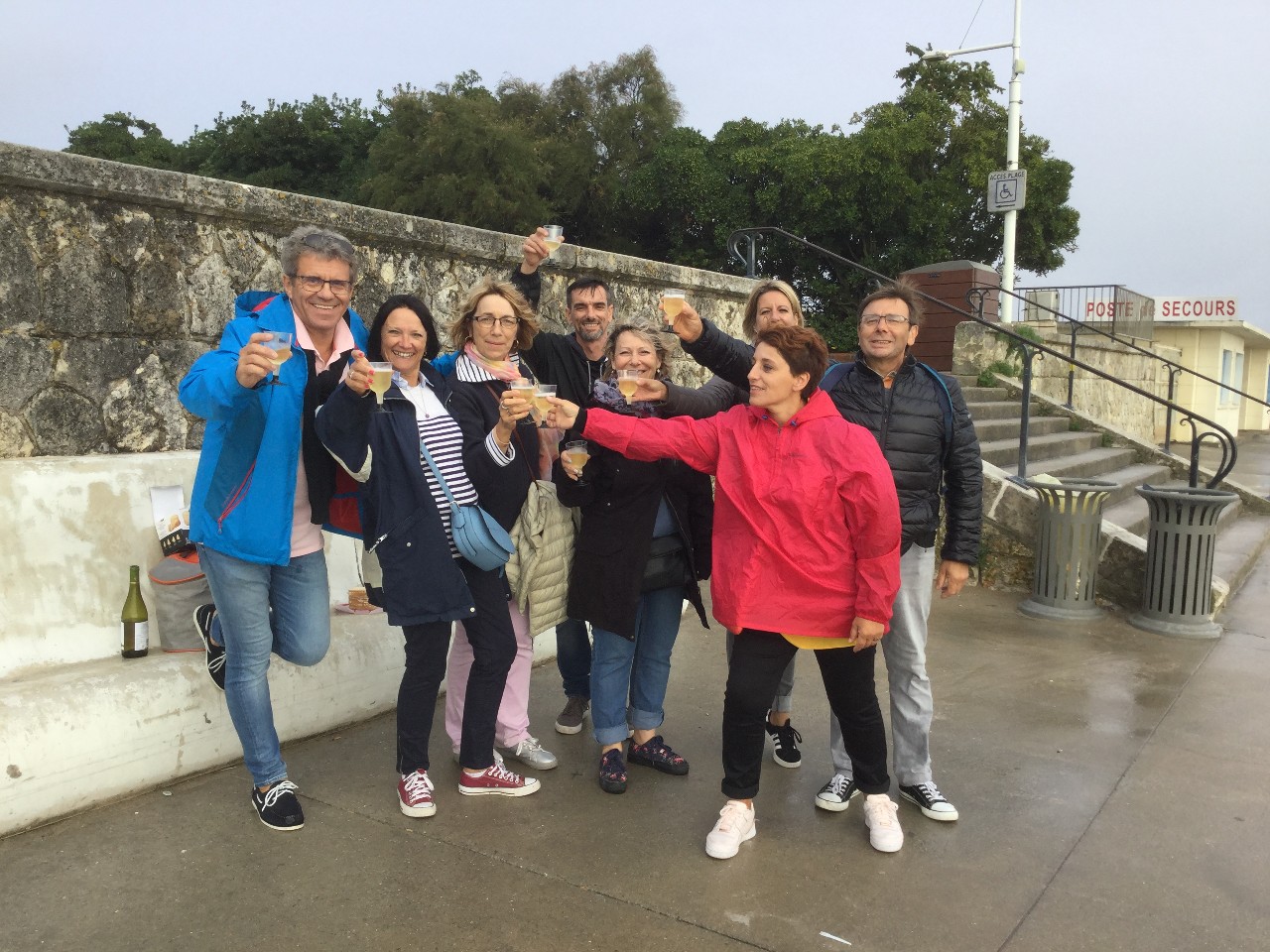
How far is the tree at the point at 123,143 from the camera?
2897cm

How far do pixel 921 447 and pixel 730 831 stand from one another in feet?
4.37

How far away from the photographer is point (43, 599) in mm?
3053

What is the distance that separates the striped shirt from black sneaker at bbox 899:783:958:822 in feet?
5.63

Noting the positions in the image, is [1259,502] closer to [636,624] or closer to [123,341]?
[636,624]

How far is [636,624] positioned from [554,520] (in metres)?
0.49

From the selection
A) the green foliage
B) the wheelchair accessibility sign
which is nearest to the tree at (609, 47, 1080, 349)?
the green foliage

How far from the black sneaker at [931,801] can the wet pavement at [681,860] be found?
1.8 inches

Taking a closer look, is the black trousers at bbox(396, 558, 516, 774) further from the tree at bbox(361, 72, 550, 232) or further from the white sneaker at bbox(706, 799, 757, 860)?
the tree at bbox(361, 72, 550, 232)

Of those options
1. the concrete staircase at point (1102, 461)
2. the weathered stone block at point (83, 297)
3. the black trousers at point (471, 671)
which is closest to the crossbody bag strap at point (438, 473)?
the black trousers at point (471, 671)

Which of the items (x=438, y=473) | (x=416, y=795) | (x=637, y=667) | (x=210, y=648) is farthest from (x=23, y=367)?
(x=637, y=667)

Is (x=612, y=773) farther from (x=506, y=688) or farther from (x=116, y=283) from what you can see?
(x=116, y=283)

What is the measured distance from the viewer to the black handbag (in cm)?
316

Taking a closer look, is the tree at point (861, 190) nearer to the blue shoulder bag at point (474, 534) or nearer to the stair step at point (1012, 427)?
the stair step at point (1012, 427)

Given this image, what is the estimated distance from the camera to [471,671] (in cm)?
303
